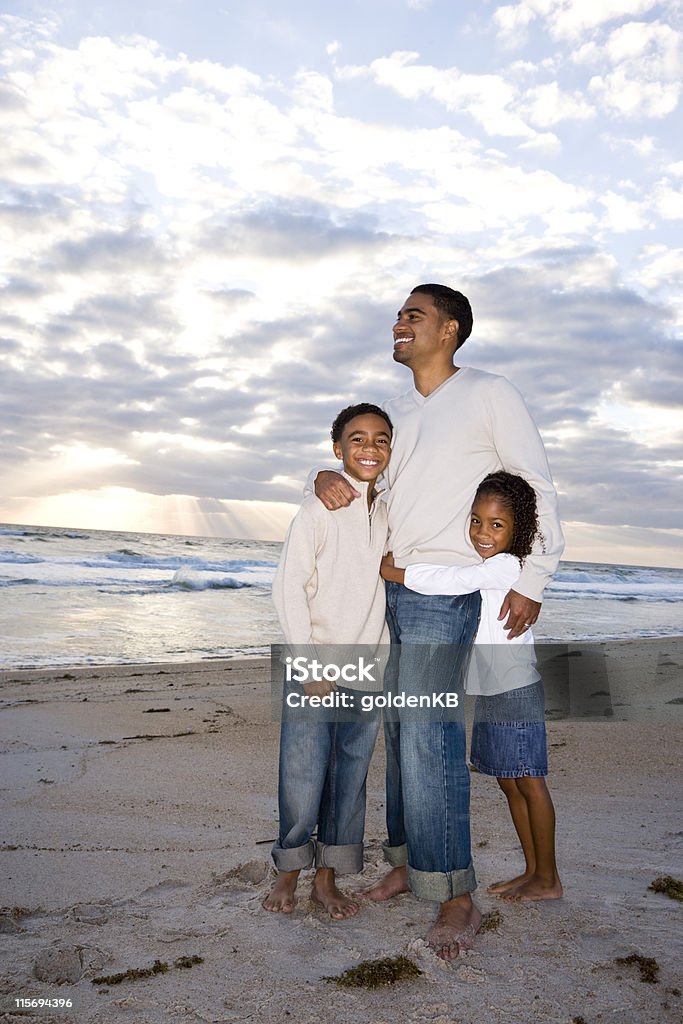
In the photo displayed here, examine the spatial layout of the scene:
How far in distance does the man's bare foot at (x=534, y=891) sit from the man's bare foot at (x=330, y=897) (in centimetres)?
55

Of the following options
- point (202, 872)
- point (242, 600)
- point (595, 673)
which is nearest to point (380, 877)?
point (202, 872)

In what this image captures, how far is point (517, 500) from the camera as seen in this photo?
2.61 meters

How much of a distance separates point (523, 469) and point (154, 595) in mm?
15507

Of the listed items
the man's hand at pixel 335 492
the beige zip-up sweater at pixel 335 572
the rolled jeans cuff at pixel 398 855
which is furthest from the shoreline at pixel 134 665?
the man's hand at pixel 335 492

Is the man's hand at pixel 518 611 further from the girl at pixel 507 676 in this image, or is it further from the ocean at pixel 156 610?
the ocean at pixel 156 610

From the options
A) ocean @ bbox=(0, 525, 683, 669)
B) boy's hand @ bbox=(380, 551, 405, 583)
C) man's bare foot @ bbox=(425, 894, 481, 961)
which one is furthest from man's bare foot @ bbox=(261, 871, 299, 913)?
ocean @ bbox=(0, 525, 683, 669)

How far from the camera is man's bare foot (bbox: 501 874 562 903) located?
2.72 meters

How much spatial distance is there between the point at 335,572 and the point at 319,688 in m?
0.39

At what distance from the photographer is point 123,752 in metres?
4.98

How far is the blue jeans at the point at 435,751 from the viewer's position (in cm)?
250

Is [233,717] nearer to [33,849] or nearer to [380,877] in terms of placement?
[33,849]

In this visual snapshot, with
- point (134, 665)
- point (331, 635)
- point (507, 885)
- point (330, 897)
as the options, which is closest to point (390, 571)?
point (331, 635)

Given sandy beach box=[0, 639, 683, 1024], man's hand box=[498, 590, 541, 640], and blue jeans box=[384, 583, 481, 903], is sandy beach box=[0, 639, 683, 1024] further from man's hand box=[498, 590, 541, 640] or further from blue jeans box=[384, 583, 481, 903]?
man's hand box=[498, 590, 541, 640]

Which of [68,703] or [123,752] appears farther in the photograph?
[68,703]
